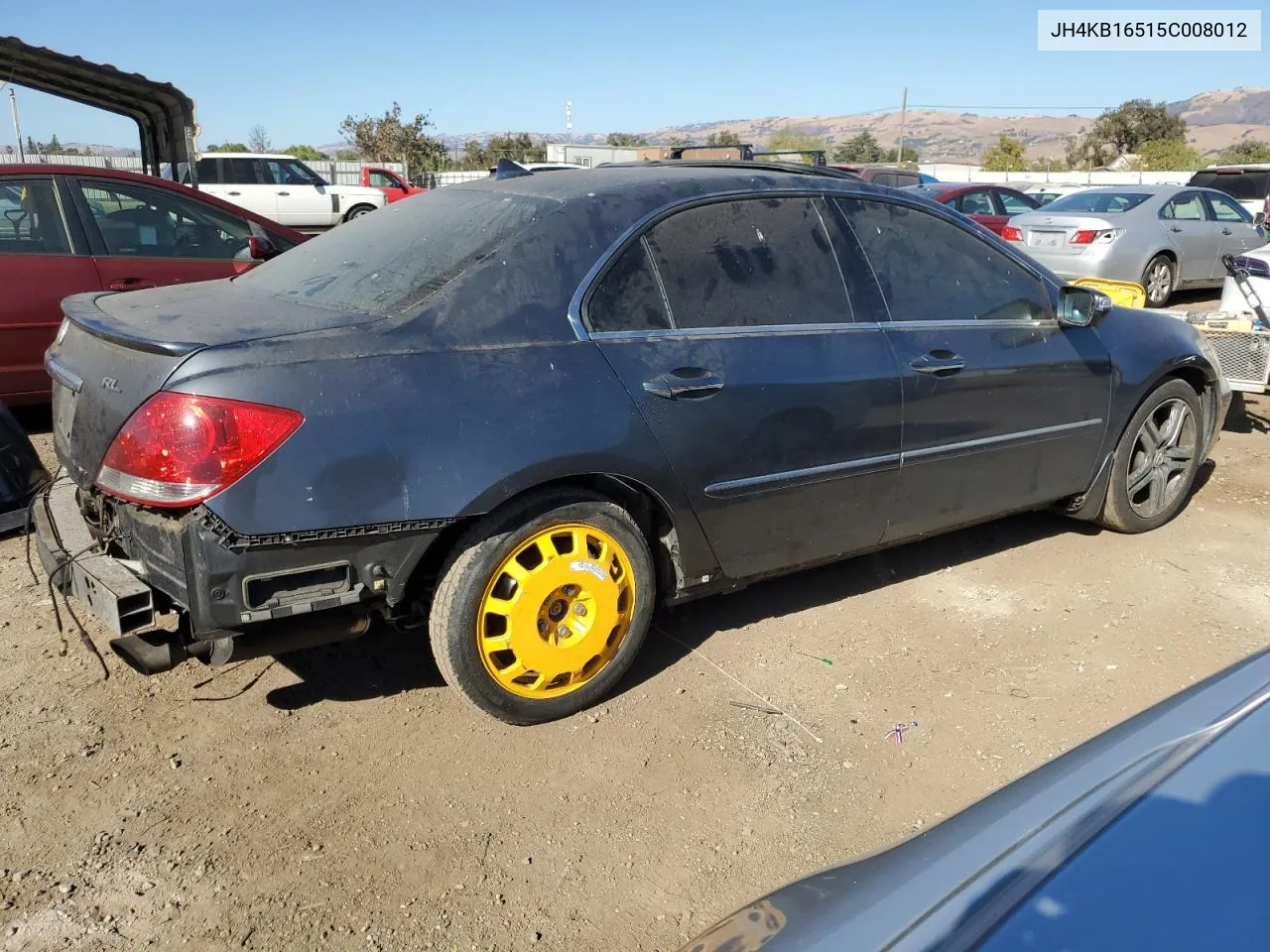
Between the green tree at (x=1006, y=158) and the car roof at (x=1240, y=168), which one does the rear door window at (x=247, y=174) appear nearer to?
the car roof at (x=1240, y=168)

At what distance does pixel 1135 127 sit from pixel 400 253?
198 ft

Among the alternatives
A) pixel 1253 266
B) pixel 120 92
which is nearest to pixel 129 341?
pixel 1253 266

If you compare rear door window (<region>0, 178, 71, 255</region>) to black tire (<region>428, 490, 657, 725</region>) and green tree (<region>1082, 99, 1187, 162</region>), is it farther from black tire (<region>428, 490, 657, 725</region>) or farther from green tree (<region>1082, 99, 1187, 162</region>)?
green tree (<region>1082, 99, 1187, 162</region>)

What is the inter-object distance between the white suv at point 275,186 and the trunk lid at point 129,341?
60.0 feet

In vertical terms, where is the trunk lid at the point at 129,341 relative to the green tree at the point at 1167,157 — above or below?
below

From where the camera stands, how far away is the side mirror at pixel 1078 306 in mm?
4188

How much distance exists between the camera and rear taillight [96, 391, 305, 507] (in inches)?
99.7

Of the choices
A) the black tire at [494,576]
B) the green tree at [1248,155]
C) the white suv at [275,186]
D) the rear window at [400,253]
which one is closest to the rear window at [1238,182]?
the white suv at [275,186]

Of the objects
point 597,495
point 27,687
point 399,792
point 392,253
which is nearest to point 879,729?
point 597,495

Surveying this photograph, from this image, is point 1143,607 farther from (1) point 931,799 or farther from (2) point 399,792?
(2) point 399,792

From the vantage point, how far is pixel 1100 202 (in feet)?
39.9

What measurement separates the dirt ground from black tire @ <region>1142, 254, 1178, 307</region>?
862 cm

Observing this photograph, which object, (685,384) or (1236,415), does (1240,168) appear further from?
(685,384)

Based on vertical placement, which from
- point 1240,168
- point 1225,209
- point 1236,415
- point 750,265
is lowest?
point 1236,415
